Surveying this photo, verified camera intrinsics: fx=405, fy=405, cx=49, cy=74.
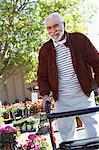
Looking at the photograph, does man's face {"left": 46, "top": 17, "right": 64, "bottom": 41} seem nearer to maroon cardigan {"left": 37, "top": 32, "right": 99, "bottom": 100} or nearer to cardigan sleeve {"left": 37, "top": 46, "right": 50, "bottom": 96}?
maroon cardigan {"left": 37, "top": 32, "right": 99, "bottom": 100}

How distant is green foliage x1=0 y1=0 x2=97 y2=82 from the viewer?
18.8 meters

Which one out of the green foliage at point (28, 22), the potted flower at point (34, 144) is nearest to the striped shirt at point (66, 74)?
the potted flower at point (34, 144)

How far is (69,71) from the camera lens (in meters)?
3.96

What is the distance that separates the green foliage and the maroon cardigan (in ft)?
47.3

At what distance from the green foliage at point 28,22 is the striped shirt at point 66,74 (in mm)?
14469

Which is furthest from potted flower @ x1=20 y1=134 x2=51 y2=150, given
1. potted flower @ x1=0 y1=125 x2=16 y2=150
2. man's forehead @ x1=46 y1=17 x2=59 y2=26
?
man's forehead @ x1=46 y1=17 x2=59 y2=26

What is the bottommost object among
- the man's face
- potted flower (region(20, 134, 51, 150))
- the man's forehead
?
potted flower (region(20, 134, 51, 150))

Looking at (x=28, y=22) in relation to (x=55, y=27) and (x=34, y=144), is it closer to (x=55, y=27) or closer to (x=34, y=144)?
(x=34, y=144)

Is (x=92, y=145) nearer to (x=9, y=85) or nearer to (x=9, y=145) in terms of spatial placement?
(x=9, y=145)

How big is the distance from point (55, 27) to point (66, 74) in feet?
1.54

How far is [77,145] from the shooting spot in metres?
3.29

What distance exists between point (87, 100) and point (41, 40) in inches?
604

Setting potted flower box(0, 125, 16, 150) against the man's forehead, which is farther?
potted flower box(0, 125, 16, 150)

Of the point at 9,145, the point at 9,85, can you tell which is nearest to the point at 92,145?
the point at 9,145
